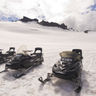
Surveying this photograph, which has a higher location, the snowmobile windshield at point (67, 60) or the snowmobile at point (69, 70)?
the snowmobile windshield at point (67, 60)

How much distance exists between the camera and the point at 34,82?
8.28 metres

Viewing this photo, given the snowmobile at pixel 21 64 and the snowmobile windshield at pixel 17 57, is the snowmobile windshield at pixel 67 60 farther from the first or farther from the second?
the snowmobile windshield at pixel 17 57

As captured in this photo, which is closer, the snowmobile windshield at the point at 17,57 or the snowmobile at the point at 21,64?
the snowmobile at the point at 21,64

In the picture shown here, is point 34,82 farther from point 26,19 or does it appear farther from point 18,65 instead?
point 26,19

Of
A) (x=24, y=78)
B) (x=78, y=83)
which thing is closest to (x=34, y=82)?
(x=24, y=78)

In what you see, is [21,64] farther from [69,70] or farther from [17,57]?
[69,70]

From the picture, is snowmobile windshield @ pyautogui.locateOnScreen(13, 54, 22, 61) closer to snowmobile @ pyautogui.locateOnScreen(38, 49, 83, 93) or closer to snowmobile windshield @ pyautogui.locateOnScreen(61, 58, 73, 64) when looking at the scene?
snowmobile @ pyautogui.locateOnScreen(38, 49, 83, 93)

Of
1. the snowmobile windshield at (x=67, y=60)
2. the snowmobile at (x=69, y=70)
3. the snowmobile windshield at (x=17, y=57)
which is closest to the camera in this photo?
the snowmobile at (x=69, y=70)

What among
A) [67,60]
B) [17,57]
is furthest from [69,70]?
[17,57]

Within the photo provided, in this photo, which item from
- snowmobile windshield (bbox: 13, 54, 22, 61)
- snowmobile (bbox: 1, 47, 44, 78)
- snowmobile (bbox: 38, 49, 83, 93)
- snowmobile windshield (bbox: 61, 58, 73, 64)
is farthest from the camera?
snowmobile windshield (bbox: 13, 54, 22, 61)

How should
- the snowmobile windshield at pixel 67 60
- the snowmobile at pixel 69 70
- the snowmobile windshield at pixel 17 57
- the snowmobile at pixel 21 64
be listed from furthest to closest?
the snowmobile windshield at pixel 17 57
the snowmobile at pixel 21 64
the snowmobile windshield at pixel 67 60
the snowmobile at pixel 69 70

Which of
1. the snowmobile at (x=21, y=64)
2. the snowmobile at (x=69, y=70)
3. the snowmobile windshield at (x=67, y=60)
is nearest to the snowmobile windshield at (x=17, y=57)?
the snowmobile at (x=21, y=64)

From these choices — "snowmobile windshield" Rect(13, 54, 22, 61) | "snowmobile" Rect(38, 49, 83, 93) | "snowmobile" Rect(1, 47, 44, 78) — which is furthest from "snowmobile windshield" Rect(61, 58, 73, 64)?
"snowmobile windshield" Rect(13, 54, 22, 61)

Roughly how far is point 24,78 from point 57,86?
2.38m
